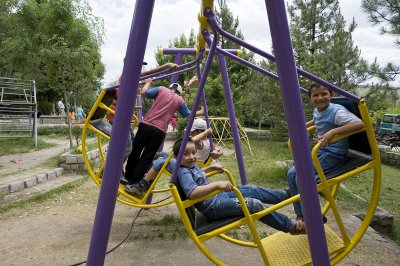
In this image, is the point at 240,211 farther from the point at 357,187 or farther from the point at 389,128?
the point at 389,128

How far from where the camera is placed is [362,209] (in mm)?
4258

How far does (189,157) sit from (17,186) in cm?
354

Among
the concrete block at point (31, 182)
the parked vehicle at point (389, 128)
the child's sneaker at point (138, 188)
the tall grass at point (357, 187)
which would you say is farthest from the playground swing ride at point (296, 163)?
the parked vehicle at point (389, 128)

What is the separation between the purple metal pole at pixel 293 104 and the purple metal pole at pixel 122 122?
0.52 meters

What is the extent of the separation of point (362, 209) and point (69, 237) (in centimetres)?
335

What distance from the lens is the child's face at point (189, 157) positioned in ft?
7.77

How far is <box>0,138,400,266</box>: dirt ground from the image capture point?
2787 millimetres

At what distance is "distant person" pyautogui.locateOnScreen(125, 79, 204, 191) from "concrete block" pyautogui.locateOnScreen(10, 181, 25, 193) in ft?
7.70

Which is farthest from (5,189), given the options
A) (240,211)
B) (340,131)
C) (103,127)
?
(340,131)

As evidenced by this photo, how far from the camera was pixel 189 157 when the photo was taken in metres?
2.38

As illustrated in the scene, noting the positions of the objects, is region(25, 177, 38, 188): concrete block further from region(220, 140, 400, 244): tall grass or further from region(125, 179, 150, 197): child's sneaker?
region(220, 140, 400, 244): tall grass

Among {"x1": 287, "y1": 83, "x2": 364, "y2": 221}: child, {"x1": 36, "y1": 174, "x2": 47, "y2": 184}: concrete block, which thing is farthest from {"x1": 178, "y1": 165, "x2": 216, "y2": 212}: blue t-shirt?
{"x1": 36, "y1": 174, "x2": 47, "y2": 184}: concrete block

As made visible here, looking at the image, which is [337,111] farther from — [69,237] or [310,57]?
[310,57]

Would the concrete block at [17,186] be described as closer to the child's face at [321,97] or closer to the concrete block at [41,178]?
the concrete block at [41,178]
